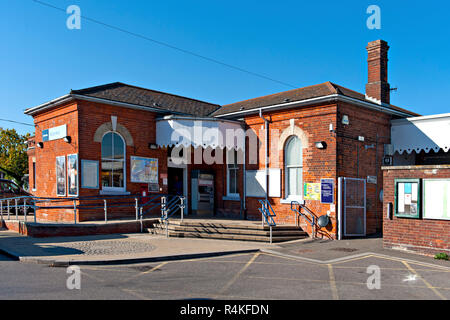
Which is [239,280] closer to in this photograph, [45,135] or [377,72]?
[377,72]

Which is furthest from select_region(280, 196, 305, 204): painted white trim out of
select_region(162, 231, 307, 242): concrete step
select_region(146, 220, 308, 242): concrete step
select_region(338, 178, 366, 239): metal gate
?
select_region(338, 178, 366, 239): metal gate

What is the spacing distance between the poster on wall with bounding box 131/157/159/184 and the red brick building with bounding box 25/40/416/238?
4 centimetres

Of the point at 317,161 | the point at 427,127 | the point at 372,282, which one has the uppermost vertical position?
the point at 427,127

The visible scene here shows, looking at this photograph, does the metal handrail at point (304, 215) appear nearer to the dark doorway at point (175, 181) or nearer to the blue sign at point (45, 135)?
the dark doorway at point (175, 181)

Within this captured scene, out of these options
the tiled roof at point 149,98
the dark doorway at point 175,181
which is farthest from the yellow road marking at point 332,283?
the tiled roof at point 149,98

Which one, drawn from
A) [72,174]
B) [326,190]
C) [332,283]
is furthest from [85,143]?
[332,283]

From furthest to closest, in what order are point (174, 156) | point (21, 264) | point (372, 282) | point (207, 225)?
point (174, 156), point (207, 225), point (21, 264), point (372, 282)

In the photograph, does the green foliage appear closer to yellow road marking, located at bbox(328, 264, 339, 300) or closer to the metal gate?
yellow road marking, located at bbox(328, 264, 339, 300)

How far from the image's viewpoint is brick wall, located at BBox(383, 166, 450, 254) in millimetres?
10102

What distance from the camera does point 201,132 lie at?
15.5m

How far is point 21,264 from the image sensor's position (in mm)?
8938
